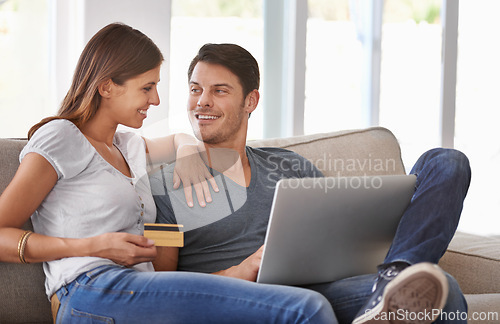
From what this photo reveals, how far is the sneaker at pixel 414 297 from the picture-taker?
1006 millimetres

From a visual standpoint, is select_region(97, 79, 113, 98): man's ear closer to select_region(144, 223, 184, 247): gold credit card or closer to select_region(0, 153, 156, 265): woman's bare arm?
select_region(0, 153, 156, 265): woman's bare arm

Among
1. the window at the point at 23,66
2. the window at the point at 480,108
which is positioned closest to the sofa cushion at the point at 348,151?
the window at the point at 23,66

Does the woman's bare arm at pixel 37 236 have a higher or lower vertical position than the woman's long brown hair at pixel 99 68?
lower

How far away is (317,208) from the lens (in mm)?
1173

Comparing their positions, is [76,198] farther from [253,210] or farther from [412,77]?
[412,77]

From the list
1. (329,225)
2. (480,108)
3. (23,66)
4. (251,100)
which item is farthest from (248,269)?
(480,108)

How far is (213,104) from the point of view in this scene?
1875 millimetres

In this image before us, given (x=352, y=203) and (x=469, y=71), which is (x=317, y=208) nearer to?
(x=352, y=203)

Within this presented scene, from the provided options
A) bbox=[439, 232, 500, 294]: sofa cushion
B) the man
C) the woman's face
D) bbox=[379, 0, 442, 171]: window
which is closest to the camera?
the man

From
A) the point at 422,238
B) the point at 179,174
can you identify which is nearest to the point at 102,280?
the point at 179,174

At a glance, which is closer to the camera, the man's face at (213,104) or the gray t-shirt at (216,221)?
the gray t-shirt at (216,221)

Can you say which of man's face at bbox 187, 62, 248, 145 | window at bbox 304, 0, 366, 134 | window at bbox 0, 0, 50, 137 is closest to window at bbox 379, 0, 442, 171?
window at bbox 304, 0, 366, 134

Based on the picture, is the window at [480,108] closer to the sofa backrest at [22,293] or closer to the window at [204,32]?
the window at [204,32]

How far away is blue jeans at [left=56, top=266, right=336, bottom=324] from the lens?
114cm
